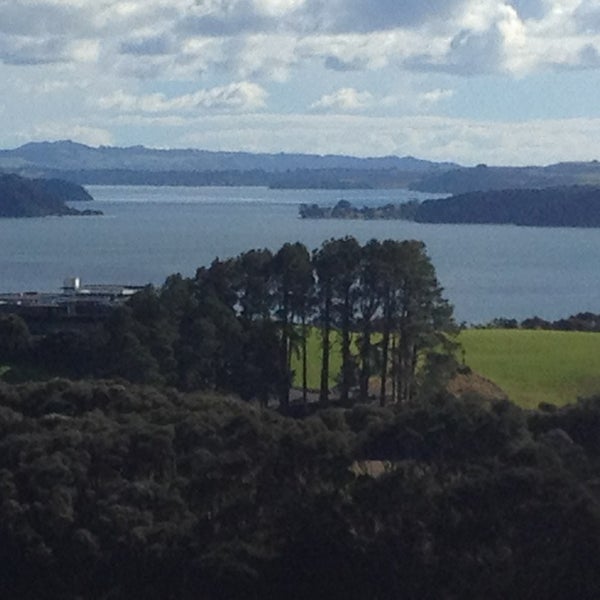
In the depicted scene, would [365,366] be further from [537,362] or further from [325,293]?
[537,362]

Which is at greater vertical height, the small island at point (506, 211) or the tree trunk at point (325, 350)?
the tree trunk at point (325, 350)

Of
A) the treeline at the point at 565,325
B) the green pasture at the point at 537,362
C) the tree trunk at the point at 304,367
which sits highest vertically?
the tree trunk at the point at 304,367

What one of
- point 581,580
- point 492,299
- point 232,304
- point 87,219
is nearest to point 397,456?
point 581,580

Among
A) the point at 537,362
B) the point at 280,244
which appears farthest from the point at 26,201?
the point at 537,362

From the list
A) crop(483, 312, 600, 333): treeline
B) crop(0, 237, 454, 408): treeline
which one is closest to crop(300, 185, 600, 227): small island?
crop(483, 312, 600, 333): treeline

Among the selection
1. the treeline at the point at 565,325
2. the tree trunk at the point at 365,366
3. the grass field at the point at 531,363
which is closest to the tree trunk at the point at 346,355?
the tree trunk at the point at 365,366

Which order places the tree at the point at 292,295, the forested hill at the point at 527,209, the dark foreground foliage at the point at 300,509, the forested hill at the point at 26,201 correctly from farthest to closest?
the forested hill at the point at 26,201 < the forested hill at the point at 527,209 < the tree at the point at 292,295 < the dark foreground foliage at the point at 300,509

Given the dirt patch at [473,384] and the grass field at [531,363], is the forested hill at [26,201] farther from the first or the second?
the dirt patch at [473,384]

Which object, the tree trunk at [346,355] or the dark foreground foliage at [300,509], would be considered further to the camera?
the tree trunk at [346,355]
